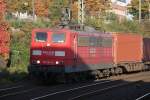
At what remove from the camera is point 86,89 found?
77.6 ft

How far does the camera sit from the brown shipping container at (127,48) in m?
34.8

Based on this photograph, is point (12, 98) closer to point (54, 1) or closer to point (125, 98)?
point (125, 98)

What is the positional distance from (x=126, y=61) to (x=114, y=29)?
1081 inches

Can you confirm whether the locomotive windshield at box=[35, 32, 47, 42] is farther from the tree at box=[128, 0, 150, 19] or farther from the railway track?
the tree at box=[128, 0, 150, 19]

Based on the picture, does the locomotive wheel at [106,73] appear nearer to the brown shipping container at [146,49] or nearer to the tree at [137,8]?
the brown shipping container at [146,49]

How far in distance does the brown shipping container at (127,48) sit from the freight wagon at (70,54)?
0.88 meters

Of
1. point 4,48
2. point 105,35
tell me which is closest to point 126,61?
point 105,35

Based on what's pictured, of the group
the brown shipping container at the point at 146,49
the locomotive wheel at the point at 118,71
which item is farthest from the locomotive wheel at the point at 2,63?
the brown shipping container at the point at 146,49

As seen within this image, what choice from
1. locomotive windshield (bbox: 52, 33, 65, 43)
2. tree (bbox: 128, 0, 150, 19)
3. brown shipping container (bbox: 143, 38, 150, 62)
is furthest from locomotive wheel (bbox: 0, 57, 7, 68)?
tree (bbox: 128, 0, 150, 19)

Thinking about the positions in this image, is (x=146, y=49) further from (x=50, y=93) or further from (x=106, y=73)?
(x=50, y=93)

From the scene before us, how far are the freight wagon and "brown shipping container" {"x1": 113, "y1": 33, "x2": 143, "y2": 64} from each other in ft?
2.89

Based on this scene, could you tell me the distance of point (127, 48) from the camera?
37.6m

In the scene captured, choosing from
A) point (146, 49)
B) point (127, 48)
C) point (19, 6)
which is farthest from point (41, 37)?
point (19, 6)

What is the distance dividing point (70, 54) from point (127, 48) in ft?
38.6
